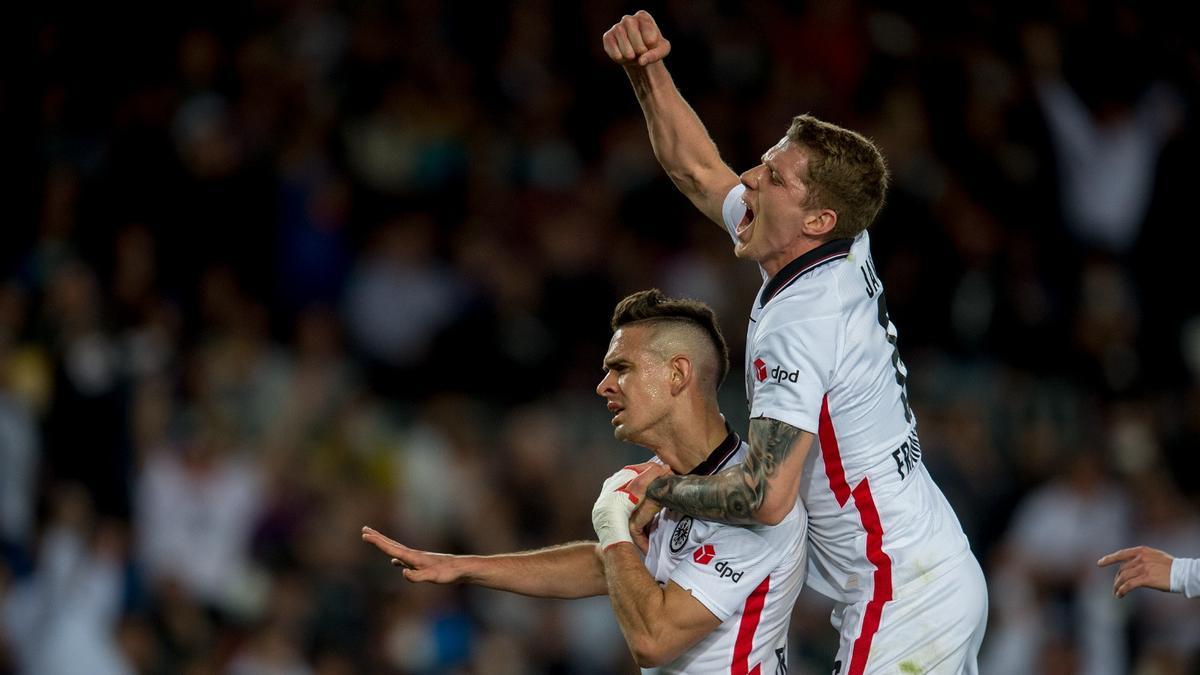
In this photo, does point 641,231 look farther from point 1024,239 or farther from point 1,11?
point 1,11

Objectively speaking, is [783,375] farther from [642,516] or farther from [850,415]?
[642,516]

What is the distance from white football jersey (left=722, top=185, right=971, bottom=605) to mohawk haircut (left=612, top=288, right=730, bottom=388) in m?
0.19

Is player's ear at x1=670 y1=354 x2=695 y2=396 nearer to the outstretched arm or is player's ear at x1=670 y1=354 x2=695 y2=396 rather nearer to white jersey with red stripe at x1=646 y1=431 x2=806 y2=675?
white jersey with red stripe at x1=646 y1=431 x2=806 y2=675

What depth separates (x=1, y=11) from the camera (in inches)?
464

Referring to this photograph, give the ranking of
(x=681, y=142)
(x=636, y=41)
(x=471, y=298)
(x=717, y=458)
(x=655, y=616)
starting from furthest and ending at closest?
(x=471, y=298) → (x=681, y=142) → (x=636, y=41) → (x=717, y=458) → (x=655, y=616)

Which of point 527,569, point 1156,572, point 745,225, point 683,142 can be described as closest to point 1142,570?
point 1156,572

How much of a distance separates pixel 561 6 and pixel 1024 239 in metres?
4.15

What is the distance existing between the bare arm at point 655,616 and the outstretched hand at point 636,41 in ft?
5.79

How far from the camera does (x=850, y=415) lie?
4.97m

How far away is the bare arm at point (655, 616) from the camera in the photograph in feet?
16.2

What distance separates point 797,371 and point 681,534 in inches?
29.7

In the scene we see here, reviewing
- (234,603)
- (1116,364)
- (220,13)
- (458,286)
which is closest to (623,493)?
(234,603)

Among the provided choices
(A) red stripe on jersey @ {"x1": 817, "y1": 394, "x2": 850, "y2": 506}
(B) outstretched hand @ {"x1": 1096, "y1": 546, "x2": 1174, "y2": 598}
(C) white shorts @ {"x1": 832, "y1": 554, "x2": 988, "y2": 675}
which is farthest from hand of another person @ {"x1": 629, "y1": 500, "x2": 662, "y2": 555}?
(B) outstretched hand @ {"x1": 1096, "y1": 546, "x2": 1174, "y2": 598}

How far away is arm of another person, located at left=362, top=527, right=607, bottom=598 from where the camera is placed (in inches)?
208
